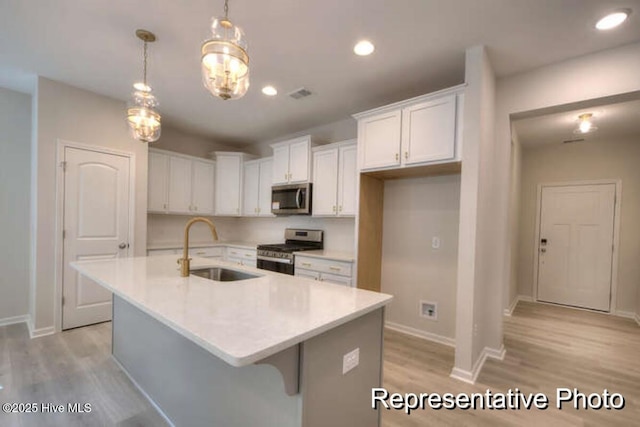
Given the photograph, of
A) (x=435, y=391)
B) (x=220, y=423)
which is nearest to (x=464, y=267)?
(x=435, y=391)

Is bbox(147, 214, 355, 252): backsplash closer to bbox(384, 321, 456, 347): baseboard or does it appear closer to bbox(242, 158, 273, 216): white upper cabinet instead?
bbox(242, 158, 273, 216): white upper cabinet

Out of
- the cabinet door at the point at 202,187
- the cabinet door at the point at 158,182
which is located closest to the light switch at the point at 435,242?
the cabinet door at the point at 202,187

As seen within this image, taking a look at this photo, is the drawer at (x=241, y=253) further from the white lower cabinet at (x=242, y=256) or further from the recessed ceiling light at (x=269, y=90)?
the recessed ceiling light at (x=269, y=90)

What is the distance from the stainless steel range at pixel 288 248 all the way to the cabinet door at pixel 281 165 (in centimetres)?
83

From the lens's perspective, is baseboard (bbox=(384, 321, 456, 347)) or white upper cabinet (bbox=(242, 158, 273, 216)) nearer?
baseboard (bbox=(384, 321, 456, 347))

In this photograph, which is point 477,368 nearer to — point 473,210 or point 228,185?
point 473,210

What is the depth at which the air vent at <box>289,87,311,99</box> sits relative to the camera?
124 inches

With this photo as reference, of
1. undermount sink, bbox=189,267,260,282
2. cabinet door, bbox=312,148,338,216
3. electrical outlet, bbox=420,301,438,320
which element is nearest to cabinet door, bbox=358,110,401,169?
cabinet door, bbox=312,148,338,216

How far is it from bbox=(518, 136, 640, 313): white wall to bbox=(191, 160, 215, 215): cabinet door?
5490 millimetres

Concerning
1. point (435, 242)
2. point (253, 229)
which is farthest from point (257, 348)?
point (253, 229)

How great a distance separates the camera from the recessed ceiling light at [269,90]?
10.2 feet

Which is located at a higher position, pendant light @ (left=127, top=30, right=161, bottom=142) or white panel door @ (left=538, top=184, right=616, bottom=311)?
pendant light @ (left=127, top=30, right=161, bottom=142)

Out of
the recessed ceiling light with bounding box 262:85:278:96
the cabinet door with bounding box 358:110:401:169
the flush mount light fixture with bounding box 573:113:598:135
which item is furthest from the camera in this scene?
the flush mount light fixture with bounding box 573:113:598:135

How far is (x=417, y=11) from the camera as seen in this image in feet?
6.28
